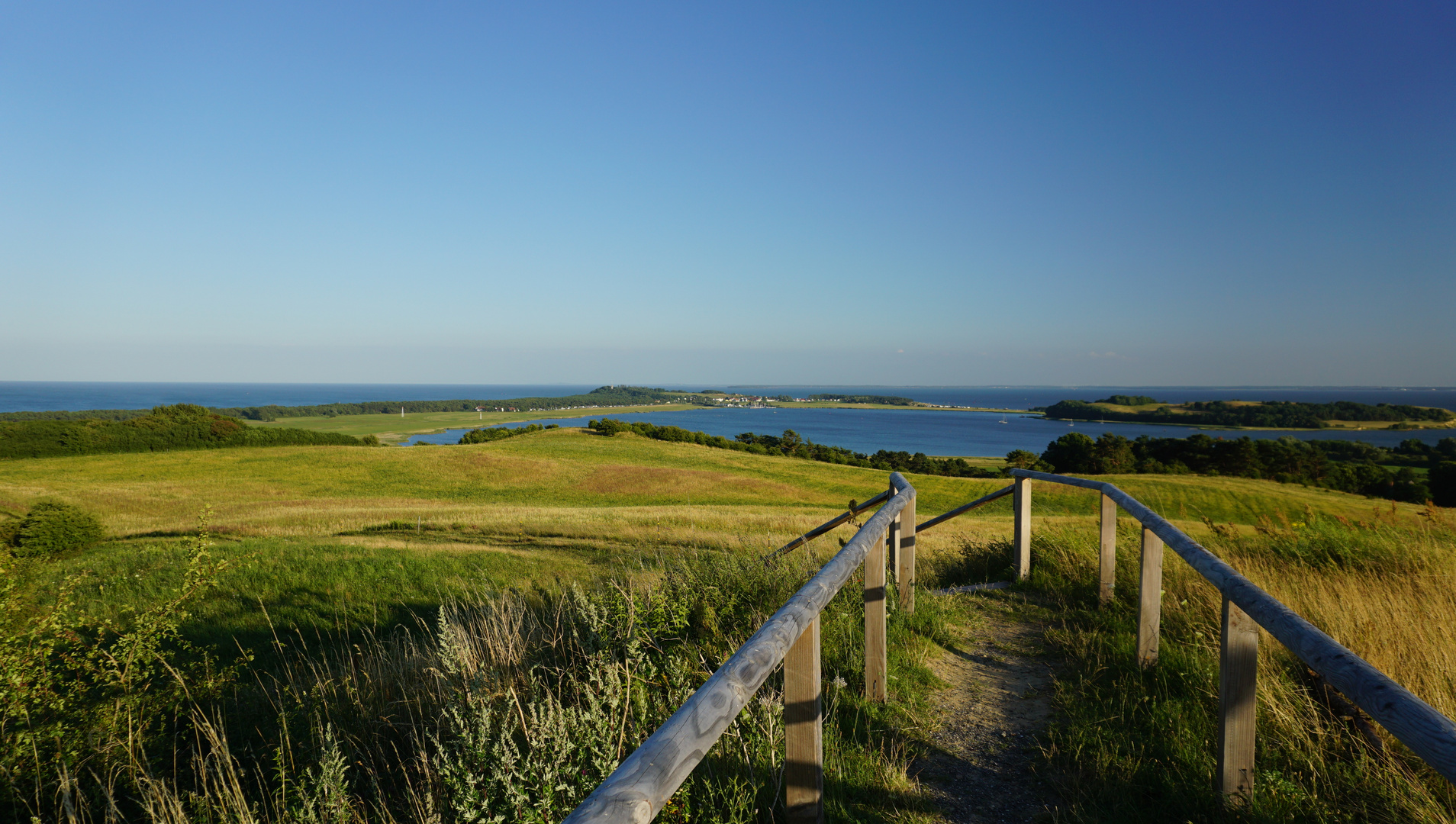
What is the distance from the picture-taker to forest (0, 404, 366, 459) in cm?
4531

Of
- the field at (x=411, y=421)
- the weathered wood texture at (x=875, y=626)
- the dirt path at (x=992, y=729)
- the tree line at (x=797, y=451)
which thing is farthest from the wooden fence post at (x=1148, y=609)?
the field at (x=411, y=421)

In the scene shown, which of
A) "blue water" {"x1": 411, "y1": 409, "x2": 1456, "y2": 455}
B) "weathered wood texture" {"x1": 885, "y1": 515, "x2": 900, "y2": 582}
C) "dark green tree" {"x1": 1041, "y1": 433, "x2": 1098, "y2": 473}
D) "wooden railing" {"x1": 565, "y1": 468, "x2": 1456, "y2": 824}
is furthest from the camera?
"blue water" {"x1": 411, "y1": 409, "x2": 1456, "y2": 455}

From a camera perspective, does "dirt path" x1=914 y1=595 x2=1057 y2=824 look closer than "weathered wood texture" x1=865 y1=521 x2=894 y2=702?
Yes

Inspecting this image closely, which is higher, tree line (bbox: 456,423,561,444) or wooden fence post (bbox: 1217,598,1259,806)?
wooden fence post (bbox: 1217,598,1259,806)

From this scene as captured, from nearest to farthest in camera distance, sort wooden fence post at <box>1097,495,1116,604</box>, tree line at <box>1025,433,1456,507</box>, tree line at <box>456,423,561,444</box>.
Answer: wooden fence post at <box>1097,495,1116,604</box> < tree line at <box>1025,433,1456,507</box> < tree line at <box>456,423,561,444</box>

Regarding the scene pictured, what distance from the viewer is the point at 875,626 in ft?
12.8

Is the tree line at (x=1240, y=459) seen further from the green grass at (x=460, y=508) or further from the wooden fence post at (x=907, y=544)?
the wooden fence post at (x=907, y=544)

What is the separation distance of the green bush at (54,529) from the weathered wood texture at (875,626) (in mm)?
17247

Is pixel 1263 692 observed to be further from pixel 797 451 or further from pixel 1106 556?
pixel 797 451

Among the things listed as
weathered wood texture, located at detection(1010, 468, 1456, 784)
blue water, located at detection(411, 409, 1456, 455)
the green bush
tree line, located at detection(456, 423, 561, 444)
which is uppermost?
weathered wood texture, located at detection(1010, 468, 1456, 784)

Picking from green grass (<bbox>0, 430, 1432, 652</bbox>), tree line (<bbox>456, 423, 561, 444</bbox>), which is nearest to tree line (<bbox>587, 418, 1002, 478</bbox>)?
green grass (<bbox>0, 430, 1432, 652</bbox>)

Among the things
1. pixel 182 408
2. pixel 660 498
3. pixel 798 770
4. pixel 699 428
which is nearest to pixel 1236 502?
pixel 660 498

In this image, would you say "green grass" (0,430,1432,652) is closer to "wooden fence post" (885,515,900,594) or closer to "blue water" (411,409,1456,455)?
"wooden fence post" (885,515,900,594)

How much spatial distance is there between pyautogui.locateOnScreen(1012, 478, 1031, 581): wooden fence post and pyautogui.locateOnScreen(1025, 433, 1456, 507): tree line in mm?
40224
